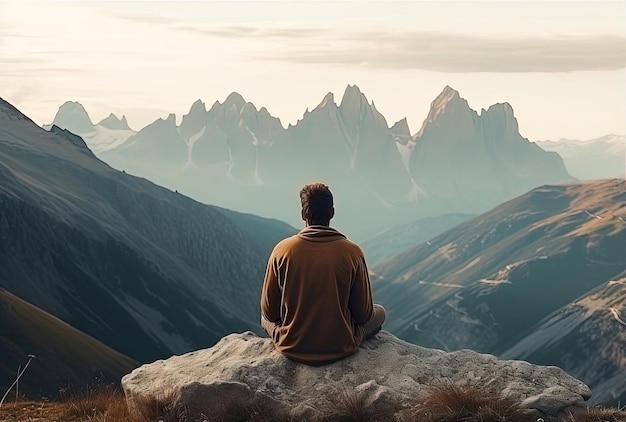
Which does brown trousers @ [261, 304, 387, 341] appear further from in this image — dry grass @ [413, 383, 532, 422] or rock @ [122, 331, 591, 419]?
dry grass @ [413, 383, 532, 422]

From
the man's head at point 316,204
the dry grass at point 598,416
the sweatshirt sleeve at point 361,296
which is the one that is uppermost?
the man's head at point 316,204

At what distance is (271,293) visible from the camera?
1638 centimetres

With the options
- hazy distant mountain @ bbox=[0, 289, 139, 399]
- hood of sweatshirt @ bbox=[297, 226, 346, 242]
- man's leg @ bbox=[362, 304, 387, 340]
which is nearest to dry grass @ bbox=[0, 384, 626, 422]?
man's leg @ bbox=[362, 304, 387, 340]

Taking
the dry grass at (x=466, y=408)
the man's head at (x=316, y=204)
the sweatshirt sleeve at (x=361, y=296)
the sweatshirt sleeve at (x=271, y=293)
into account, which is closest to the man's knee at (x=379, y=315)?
the sweatshirt sleeve at (x=361, y=296)

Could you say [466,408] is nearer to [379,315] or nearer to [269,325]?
[379,315]

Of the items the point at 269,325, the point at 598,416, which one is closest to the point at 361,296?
the point at 269,325

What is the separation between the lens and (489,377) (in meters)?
15.9

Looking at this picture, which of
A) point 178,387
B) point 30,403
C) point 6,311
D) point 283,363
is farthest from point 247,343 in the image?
point 6,311

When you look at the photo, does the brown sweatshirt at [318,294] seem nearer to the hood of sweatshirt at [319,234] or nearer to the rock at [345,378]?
the hood of sweatshirt at [319,234]

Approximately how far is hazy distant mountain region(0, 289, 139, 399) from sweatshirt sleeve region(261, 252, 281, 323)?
98.4 meters

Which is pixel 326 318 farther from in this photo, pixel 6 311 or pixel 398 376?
Result: pixel 6 311

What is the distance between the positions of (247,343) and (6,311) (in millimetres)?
117286

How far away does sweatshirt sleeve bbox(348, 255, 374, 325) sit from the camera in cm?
1600

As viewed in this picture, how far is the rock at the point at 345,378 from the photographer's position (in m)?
15.0
